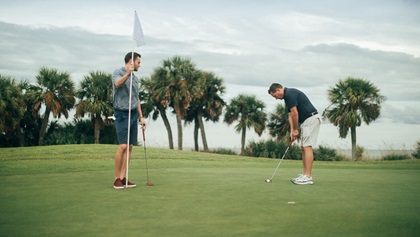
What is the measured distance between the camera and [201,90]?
4775 cm

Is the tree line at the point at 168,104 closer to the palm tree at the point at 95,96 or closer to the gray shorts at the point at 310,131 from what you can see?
the palm tree at the point at 95,96

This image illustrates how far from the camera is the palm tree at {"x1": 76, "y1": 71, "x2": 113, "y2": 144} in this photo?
142 feet

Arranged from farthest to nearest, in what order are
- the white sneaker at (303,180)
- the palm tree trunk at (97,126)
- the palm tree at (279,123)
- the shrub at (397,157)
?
the palm tree at (279,123), the palm tree trunk at (97,126), the shrub at (397,157), the white sneaker at (303,180)

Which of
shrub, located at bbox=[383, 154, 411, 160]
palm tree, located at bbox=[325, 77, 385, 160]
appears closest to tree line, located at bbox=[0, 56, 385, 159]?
palm tree, located at bbox=[325, 77, 385, 160]

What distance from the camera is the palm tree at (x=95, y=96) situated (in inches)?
1705

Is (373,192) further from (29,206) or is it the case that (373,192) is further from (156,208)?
(29,206)

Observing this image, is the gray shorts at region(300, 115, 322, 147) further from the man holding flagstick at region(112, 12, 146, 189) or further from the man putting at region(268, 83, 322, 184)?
the man holding flagstick at region(112, 12, 146, 189)

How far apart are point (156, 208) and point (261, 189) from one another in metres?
2.38

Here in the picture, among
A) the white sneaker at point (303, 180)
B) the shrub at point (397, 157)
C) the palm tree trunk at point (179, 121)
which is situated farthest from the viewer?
the palm tree trunk at point (179, 121)

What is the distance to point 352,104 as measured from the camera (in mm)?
39312

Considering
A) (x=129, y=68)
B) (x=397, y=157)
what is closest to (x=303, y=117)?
(x=129, y=68)

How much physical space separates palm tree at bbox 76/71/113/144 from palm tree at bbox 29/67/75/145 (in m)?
1.06

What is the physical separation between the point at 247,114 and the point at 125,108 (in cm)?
4184

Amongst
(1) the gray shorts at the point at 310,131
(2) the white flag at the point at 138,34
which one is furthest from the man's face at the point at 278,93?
(2) the white flag at the point at 138,34
